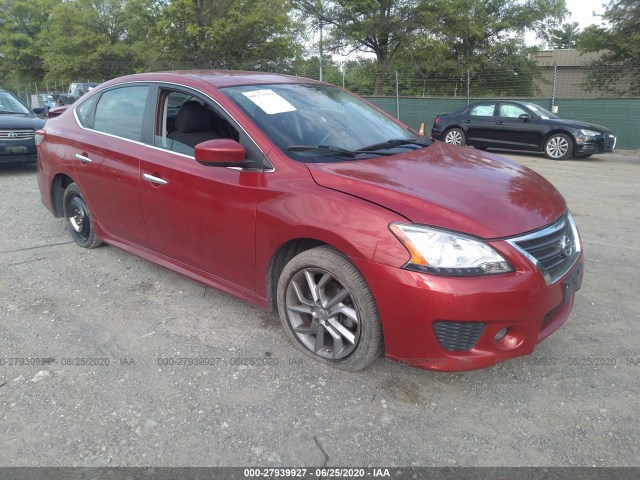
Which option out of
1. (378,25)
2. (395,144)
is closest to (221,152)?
(395,144)

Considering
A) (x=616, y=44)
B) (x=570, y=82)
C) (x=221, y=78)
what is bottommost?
(x=221, y=78)

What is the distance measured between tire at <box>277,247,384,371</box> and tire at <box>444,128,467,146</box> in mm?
11556

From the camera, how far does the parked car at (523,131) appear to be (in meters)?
11.8

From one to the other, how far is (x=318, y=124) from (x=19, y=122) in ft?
25.8

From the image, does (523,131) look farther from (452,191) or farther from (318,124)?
(452,191)

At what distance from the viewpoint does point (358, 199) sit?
2719mm

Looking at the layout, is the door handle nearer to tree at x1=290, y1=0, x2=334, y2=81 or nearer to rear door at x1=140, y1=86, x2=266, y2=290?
rear door at x1=140, y1=86, x2=266, y2=290

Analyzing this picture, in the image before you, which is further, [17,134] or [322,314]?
[17,134]

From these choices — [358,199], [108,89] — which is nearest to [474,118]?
[108,89]

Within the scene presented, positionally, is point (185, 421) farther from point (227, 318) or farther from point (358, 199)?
point (358, 199)

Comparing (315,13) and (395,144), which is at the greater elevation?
(315,13)

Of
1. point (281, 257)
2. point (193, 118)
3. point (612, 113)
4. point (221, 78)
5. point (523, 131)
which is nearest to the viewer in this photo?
point (281, 257)

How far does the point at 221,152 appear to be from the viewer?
3018 mm

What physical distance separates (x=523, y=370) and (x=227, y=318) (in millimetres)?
1945
